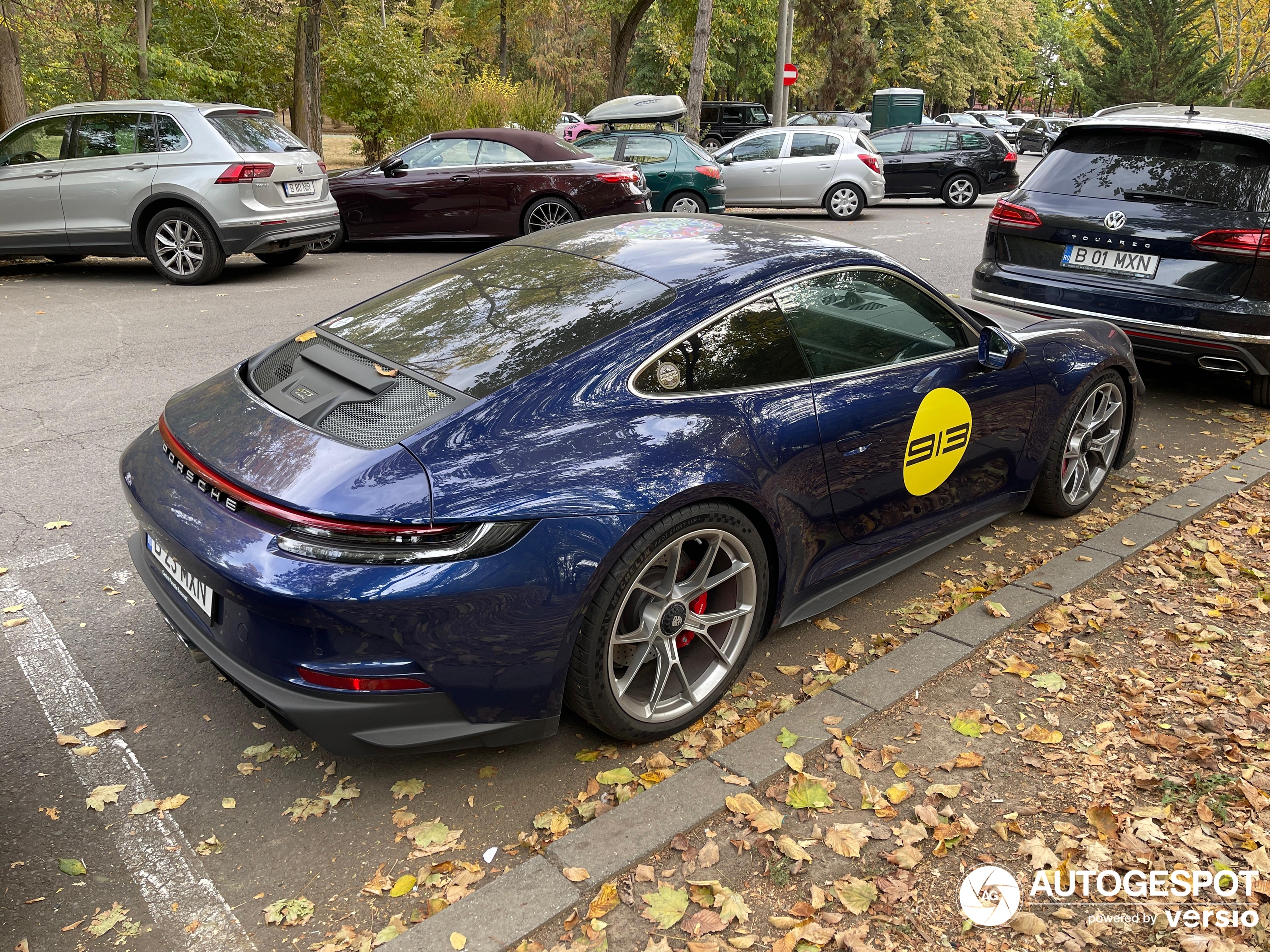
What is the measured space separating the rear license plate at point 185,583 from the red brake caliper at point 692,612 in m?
1.40

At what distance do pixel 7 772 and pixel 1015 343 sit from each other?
392cm

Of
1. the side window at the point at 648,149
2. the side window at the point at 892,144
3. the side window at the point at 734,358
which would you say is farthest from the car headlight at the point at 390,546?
the side window at the point at 892,144

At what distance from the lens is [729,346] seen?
3.23 meters

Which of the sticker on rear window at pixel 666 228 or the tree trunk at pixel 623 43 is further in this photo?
the tree trunk at pixel 623 43

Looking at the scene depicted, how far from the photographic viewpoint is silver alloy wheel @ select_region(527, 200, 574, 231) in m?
12.3

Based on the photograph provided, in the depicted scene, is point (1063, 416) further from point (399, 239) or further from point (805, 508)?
point (399, 239)

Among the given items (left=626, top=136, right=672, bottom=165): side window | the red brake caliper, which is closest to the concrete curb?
the red brake caliper

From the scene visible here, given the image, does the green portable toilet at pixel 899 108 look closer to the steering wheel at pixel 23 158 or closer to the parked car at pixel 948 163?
the parked car at pixel 948 163

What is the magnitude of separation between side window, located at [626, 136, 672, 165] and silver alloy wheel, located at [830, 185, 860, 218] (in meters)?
3.70

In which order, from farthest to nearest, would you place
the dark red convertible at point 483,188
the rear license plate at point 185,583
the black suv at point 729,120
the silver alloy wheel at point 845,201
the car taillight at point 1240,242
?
the black suv at point 729,120 < the silver alloy wheel at point 845,201 < the dark red convertible at point 483,188 < the car taillight at point 1240,242 < the rear license plate at point 185,583

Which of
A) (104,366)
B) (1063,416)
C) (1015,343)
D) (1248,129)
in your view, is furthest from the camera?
(104,366)

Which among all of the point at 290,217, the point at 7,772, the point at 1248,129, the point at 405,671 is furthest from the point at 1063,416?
the point at 290,217

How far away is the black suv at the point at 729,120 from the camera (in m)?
31.5

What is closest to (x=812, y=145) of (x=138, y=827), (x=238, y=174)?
(x=238, y=174)
